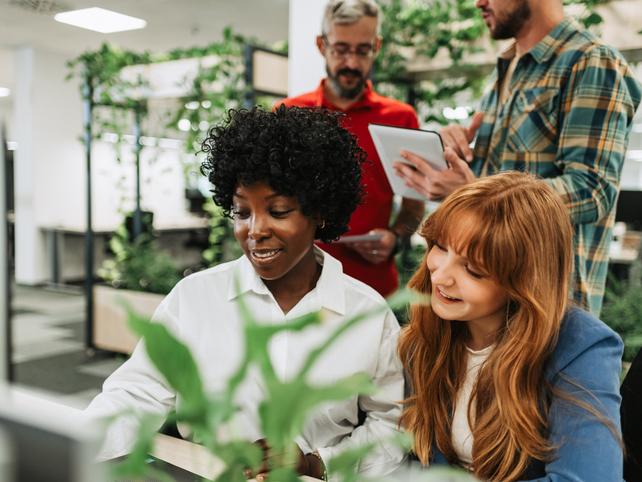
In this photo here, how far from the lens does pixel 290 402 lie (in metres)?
0.41

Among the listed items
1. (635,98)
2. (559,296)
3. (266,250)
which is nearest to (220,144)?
(266,250)

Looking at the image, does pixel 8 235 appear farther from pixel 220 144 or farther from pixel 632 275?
pixel 632 275

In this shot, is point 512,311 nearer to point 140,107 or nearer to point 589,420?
point 589,420

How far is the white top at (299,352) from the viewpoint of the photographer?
3.65 ft

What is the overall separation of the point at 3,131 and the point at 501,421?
2.77 feet

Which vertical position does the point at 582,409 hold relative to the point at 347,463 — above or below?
below

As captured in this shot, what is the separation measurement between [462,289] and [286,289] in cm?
37

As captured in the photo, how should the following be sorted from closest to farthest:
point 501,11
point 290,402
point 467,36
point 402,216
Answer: point 290,402, point 501,11, point 402,216, point 467,36

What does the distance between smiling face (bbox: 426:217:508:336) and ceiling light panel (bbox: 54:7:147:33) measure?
4.90 metres

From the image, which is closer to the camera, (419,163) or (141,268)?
(419,163)

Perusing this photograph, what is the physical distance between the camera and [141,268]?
4383 millimetres

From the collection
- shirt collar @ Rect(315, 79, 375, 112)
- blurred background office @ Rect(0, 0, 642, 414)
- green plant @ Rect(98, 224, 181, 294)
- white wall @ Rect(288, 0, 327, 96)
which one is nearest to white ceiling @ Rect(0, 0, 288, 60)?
blurred background office @ Rect(0, 0, 642, 414)

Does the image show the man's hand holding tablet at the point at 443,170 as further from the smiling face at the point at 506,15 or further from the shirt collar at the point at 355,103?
the shirt collar at the point at 355,103

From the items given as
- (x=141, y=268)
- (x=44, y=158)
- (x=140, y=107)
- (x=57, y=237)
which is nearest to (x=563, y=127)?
(x=141, y=268)
